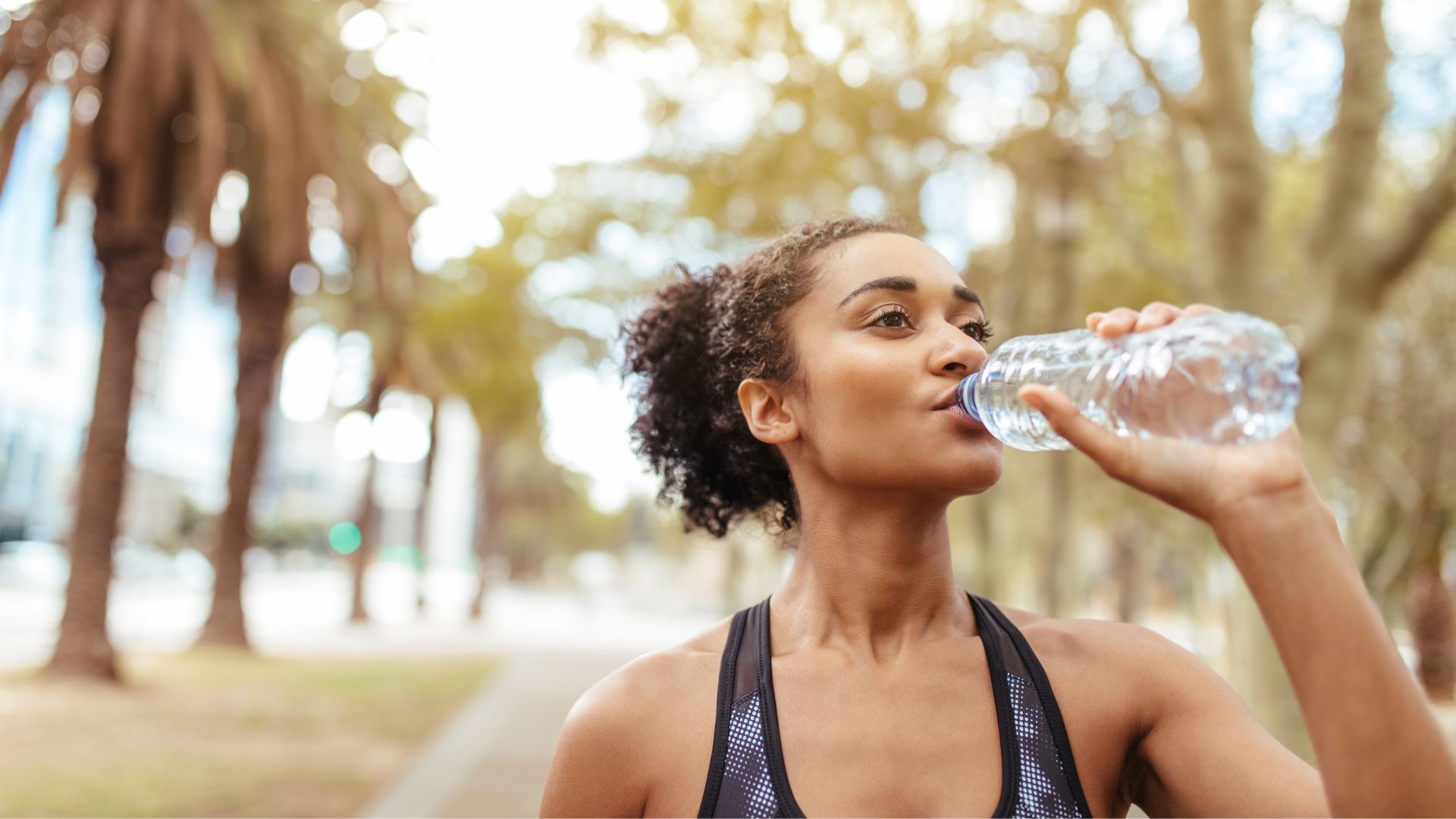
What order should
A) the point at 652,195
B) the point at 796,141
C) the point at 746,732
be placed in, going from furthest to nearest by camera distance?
the point at 652,195 → the point at 796,141 → the point at 746,732

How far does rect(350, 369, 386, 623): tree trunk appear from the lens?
24234mm

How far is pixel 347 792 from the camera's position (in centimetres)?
866

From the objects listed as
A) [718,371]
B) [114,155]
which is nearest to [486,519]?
[114,155]

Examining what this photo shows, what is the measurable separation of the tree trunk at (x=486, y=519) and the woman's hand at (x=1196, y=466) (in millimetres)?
26713

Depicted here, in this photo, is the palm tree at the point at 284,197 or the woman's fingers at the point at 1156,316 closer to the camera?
the woman's fingers at the point at 1156,316

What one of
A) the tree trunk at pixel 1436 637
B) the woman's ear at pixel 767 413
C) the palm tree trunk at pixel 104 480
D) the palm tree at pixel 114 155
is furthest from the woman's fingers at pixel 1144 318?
the tree trunk at pixel 1436 637

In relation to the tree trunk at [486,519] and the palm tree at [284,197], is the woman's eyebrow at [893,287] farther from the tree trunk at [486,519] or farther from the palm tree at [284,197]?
the tree trunk at [486,519]

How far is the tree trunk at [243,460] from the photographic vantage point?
1639 centimetres

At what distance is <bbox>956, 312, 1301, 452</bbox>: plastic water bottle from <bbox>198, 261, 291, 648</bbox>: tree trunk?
16153 millimetres

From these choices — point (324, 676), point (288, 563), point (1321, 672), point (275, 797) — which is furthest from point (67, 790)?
point (288, 563)

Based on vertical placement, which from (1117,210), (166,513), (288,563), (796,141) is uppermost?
(796,141)

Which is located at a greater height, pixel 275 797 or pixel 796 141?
pixel 796 141

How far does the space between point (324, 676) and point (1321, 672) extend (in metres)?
15.3

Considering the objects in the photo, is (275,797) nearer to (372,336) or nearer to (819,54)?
(819,54)
